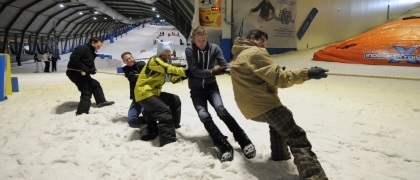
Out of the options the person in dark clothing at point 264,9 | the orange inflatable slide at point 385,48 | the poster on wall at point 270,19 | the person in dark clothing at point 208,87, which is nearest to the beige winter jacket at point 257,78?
the person in dark clothing at point 208,87

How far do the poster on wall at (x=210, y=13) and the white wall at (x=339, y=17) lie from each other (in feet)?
14.9

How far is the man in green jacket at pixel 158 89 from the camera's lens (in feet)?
12.1

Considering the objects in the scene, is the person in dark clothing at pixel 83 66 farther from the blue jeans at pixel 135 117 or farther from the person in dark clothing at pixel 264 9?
the person in dark clothing at pixel 264 9

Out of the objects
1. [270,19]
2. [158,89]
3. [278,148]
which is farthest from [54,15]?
[278,148]

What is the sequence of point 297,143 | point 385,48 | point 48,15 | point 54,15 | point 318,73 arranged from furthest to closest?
point 54,15, point 48,15, point 385,48, point 297,143, point 318,73

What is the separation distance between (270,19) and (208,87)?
1246 centimetres

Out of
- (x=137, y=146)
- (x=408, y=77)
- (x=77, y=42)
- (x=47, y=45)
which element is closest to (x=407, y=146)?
(x=137, y=146)

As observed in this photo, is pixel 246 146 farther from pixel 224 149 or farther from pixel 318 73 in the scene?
pixel 318 73

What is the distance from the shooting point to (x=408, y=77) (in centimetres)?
872

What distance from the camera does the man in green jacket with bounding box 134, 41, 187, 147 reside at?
3.68m

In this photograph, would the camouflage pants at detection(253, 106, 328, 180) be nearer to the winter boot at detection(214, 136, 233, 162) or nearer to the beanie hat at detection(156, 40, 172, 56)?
the winter boot at detection(214, 136, 233, 162)

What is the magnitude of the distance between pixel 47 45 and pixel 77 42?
10.0 metres

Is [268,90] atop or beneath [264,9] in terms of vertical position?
beneath

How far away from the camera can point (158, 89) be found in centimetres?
405
